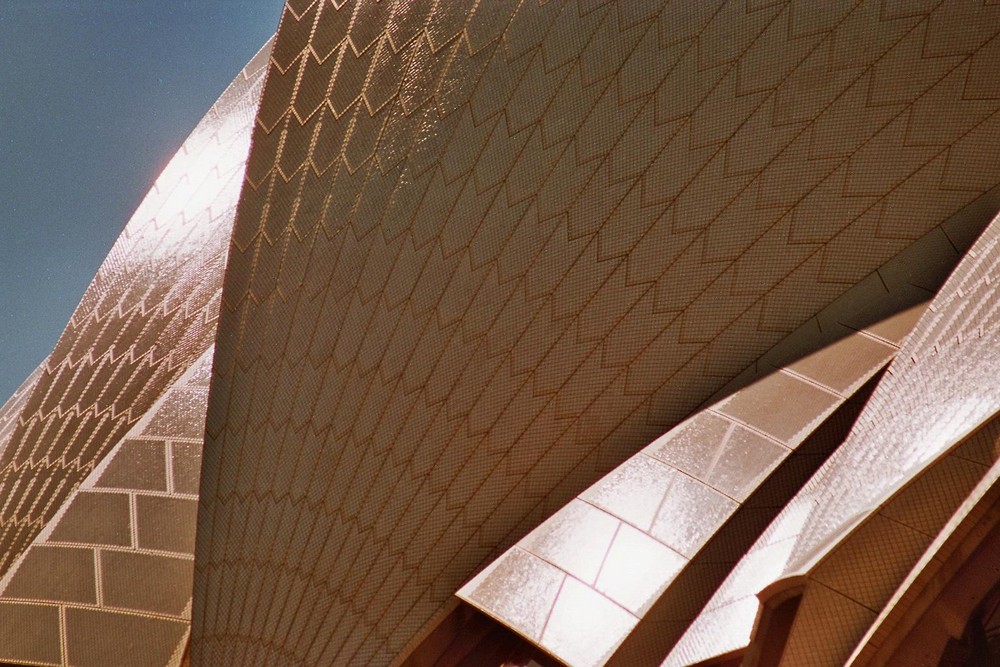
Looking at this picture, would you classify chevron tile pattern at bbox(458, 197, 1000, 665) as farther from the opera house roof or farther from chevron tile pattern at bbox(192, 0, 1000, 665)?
chevron tile pattern at bbox(192, 0, 1000, 665)

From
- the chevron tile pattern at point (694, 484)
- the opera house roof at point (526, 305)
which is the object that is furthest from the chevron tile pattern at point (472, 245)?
the chevron tile pattern at point (694, 484)

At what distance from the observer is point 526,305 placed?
5.18 meters

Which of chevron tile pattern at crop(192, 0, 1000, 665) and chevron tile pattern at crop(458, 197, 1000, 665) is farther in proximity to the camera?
chevron tile pattern at crop(192, 0, 1000, 665)

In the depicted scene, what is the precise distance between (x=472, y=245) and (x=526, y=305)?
1.65ft

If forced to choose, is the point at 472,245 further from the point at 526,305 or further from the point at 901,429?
the point at 901,429

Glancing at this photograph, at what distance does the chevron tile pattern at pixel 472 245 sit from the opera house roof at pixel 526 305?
2cm

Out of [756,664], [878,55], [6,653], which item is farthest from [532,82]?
[6,653]

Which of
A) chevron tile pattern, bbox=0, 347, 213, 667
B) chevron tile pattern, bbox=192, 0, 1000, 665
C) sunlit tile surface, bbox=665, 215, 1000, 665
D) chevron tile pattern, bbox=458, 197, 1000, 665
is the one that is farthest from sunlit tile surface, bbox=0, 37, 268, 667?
sunlit tile surface, bbox=665, 215, 1000, 665

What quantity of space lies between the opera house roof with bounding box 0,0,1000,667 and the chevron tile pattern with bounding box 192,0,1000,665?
0.06ft

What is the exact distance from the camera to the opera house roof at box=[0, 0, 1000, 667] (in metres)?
4.83

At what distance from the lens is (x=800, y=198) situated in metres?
5.08

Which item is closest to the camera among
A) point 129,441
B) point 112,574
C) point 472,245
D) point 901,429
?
point 901,429

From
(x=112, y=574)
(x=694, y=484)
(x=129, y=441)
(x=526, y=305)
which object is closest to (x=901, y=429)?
(x=694, y=484)

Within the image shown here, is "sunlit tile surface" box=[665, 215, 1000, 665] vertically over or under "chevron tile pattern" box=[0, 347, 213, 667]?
over
